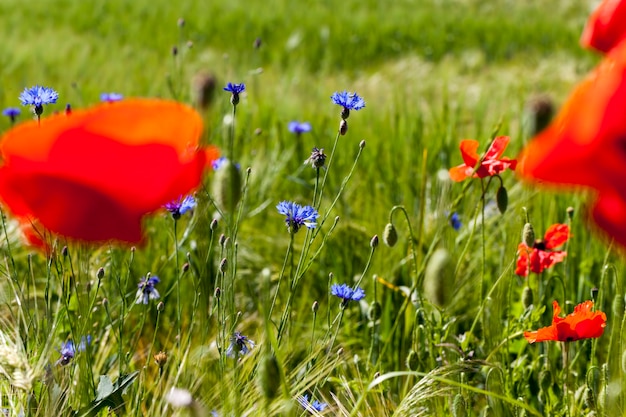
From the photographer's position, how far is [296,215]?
1.01 m

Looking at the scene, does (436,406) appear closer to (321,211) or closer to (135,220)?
(135,220)

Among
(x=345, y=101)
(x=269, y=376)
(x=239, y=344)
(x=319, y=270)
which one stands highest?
(x=345, y=101)

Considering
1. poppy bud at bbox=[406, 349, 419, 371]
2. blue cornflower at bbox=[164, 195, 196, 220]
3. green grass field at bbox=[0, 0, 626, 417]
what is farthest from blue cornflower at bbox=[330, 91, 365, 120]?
poppy bud at bbox=[406, 349, 419, 371]

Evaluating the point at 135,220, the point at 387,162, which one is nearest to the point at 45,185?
the point at 135,220

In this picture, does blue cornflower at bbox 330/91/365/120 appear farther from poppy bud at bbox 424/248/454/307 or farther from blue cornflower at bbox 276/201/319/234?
poppy bud at bbox 424/248/454/307

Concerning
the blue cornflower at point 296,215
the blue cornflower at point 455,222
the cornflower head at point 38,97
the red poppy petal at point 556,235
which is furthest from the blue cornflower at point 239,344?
the blue cornflower at point 455,222

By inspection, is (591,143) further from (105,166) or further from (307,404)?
(307,404)

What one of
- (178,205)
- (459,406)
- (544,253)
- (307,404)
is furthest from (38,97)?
(544,253)

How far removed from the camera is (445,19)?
6.57 metres

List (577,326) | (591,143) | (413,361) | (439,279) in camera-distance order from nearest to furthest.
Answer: (591,143)
(439,279)
(577,326)
(413,361)

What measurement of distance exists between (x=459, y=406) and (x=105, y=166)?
1.81ft

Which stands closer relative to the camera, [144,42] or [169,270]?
[169,270]

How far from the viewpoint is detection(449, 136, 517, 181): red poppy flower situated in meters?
1.08

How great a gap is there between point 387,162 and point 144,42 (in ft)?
10.9
